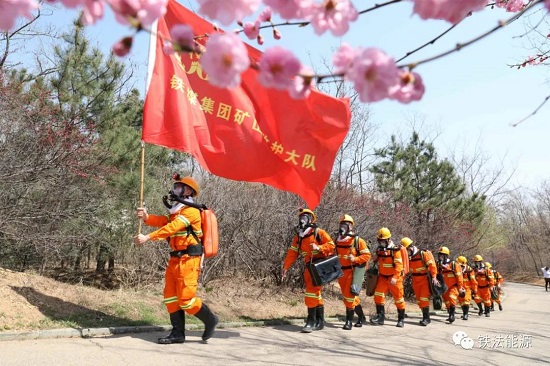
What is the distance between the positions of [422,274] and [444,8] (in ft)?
36.6

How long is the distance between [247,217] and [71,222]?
4100 mm

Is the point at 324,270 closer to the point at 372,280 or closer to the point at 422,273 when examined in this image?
the point at 372,280

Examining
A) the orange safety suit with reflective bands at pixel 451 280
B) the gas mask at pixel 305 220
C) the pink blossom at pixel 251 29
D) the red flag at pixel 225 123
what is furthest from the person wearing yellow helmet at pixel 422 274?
the pink blossom at pixel 251 29

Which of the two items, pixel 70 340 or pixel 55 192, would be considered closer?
pixel 70 340

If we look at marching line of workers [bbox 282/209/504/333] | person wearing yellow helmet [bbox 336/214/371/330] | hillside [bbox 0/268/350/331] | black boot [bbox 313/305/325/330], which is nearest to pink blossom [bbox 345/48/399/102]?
hillside [bbox 0/268/350/331]

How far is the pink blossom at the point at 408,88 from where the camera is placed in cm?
153

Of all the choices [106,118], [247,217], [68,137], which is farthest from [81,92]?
[247,217]

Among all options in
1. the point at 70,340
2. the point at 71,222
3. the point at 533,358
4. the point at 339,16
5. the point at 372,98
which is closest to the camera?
the point at 372,98

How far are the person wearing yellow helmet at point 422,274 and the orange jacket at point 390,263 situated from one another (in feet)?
4.20

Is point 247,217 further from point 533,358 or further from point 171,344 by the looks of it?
point 533,358

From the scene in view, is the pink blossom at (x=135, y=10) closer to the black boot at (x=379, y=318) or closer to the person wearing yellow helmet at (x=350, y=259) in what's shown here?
the person wearing yellow helmet at (x=350, y=259)

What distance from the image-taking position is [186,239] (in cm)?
640

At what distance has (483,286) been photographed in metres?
16.4

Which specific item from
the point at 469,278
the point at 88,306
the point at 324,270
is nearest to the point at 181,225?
the point at 88,306
